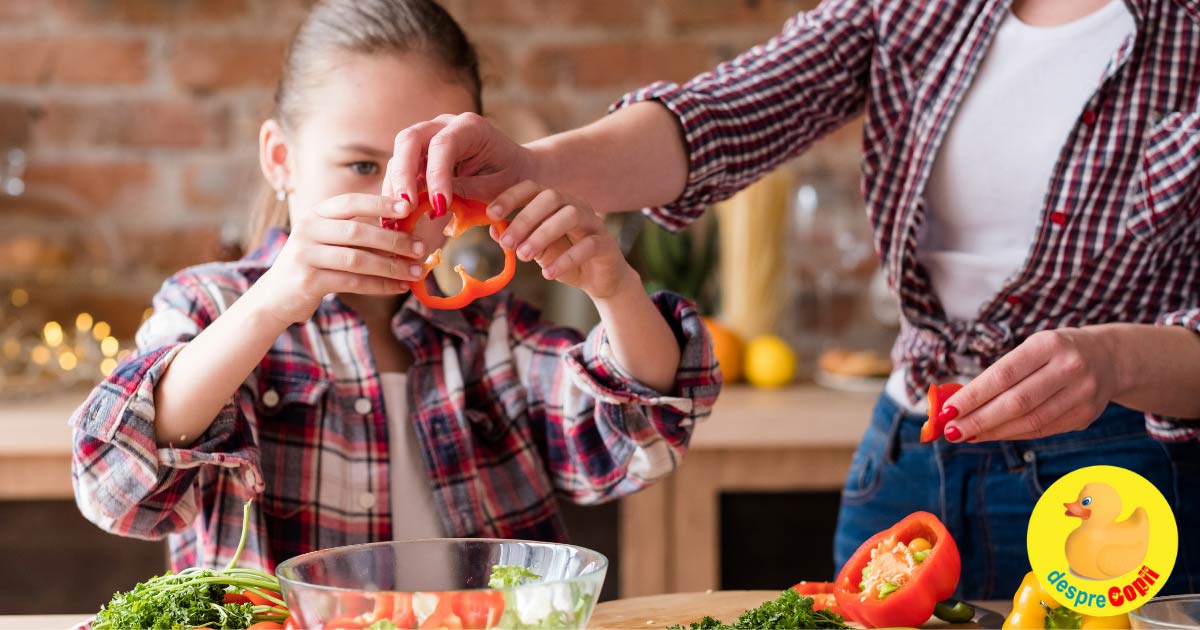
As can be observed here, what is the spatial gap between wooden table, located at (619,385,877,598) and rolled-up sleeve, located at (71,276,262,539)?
990 millimetres

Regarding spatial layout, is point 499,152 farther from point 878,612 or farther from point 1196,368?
point 1196,368

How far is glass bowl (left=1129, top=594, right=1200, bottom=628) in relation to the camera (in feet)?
2.66

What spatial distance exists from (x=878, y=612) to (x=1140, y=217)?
0.49 meters

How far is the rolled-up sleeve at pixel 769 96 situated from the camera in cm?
122

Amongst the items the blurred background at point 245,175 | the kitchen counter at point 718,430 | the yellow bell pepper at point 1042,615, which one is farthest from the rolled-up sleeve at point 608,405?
the blurred background at point 245,175

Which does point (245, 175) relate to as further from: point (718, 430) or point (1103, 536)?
point (1103, 536)

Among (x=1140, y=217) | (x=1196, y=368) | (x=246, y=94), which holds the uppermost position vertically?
(x=246, y=94)

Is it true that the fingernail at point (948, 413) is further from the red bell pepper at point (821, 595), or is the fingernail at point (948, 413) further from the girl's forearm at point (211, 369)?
the girl's forearm at point (211, 369)

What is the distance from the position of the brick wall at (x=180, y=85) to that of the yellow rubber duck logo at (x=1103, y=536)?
66.4 inches

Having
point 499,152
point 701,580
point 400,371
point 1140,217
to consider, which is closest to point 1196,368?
point 1140,217

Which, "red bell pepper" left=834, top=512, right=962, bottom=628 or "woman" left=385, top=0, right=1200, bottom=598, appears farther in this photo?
"woman" left=385, top=0, right=1200, bottom=598

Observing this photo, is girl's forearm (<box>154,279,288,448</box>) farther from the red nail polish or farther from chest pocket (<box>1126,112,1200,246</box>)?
chest pocket (<box>1126,112,1200,246</box>)

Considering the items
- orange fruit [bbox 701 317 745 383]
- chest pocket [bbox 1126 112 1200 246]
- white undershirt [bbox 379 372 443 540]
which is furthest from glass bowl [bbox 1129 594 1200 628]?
orange fruit [bbox 701 317 745 383]

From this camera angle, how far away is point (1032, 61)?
1222 mm
